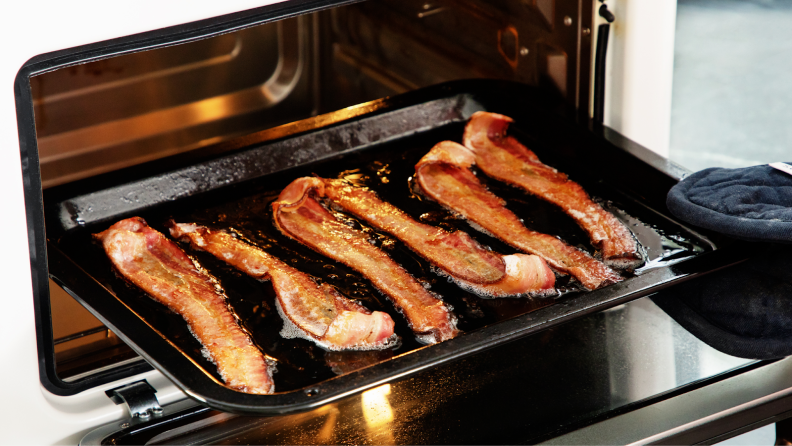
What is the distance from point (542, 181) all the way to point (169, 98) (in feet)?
3.53

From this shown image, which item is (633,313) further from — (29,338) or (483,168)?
(29,338)

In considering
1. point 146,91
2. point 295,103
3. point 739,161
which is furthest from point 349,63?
point 739,161

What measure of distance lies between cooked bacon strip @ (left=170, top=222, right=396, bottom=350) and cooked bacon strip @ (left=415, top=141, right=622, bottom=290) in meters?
0.27

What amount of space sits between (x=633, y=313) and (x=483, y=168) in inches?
14.0

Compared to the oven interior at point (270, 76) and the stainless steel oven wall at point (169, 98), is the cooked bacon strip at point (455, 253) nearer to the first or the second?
the oven interior at point (270, 76)

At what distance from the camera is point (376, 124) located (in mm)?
1604

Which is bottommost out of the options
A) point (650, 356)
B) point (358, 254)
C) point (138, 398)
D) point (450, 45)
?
point (650, 356)

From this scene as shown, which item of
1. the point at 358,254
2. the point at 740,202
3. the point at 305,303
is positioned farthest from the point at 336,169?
the point at 740,202

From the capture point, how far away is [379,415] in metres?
1.23

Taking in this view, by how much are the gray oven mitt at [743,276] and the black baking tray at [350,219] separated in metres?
0.05

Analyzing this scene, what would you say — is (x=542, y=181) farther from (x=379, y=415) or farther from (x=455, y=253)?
(x=379, y=415)

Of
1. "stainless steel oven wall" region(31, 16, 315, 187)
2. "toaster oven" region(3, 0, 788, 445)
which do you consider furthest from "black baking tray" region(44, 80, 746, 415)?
"stainless steel oven wall" region(31, 16, 315, 187)

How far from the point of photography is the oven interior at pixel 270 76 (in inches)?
63.6

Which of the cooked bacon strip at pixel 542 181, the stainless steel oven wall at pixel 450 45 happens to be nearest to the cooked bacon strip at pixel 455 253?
the cooked bacon strip at pixel 542 181
